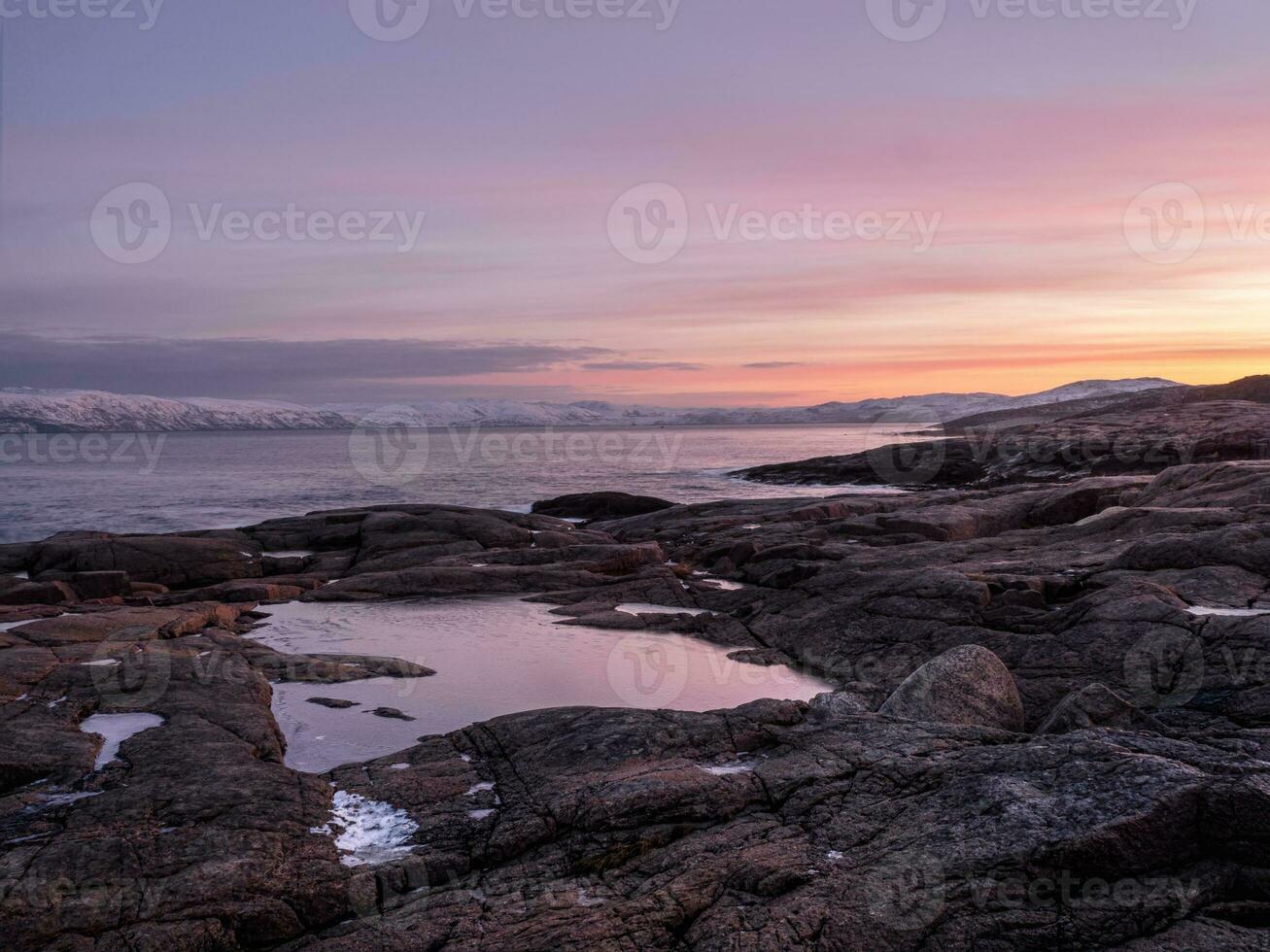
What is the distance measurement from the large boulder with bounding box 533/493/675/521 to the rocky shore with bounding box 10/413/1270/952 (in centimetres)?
2615

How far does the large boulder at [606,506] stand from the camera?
43.1 meters

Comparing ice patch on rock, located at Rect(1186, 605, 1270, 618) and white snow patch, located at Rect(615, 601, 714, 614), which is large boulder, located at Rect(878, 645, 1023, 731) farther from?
white snow patch, located at Rect(615, 601, 714, 614)

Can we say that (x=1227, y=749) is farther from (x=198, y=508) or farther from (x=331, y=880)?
(x=198, y=508)

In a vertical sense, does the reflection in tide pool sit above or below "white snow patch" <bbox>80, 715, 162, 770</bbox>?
below

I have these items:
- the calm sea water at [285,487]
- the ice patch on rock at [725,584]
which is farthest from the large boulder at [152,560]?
the calm sea water at [285,487]

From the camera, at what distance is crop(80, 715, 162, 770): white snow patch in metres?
9.07

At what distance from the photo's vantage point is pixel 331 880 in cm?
650

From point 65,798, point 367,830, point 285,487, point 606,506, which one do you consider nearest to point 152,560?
point 65,798

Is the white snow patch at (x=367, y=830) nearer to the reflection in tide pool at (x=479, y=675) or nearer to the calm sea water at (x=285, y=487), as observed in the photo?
the reflection in tide pool at (x=479, y=675)

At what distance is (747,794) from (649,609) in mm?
12952

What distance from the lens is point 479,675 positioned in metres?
14.8

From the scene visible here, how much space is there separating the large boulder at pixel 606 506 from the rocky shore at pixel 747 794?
85.8ft

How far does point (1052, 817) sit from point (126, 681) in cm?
1095

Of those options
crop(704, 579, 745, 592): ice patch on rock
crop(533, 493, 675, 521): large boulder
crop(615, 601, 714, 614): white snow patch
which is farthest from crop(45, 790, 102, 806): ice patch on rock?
crop(533, 493, 675, 521): large boulder
